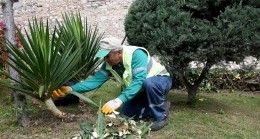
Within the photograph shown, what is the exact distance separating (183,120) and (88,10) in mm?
5738

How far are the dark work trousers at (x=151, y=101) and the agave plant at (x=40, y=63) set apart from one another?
86 centimetres

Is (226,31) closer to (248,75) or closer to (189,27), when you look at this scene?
(189,27)

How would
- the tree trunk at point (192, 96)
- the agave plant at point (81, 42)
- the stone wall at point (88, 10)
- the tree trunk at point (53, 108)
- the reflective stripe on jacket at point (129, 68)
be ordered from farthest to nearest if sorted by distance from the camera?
the stone wall at point (88, 10) → the tree trunk at point (192, 96) → the agave plant at point (81, 42) → the tree trunk at point (53, 108) → the reflective stripe on jacket at point (129, 68)

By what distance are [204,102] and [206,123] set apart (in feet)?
4.42

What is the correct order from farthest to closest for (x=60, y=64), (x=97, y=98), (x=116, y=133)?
(x=97, y=98), (x=60, y=64), (x=116, y=133)

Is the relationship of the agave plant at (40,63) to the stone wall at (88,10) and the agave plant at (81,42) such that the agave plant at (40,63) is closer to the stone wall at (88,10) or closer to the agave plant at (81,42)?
the agave plant at (81,42)

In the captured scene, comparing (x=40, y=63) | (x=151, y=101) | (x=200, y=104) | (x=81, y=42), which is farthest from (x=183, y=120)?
(x=40, y=63)

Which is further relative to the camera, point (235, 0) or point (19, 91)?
point (235, 0)

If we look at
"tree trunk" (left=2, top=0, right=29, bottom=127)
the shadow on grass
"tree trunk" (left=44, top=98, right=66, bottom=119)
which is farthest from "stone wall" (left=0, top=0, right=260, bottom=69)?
"tree trunk" (left=44, top=98, right=66, bottom=119)

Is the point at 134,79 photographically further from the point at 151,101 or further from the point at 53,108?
the point at 53,108

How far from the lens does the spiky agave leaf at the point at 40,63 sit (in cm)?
360

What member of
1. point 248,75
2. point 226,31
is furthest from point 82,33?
point 248,75

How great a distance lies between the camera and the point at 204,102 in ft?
19.1

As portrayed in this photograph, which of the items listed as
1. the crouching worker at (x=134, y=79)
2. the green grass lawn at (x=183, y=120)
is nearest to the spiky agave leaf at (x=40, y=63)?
the crouching worker at (x=134, y=79)
